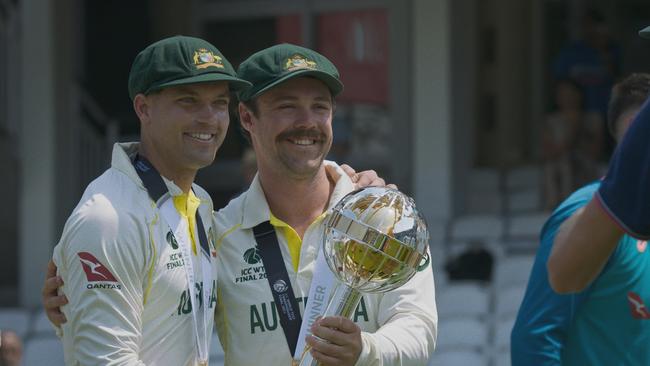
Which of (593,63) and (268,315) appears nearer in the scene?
(268,315)

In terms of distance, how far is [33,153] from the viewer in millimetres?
10617

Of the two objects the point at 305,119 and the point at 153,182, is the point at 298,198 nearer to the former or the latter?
the point at 305,119

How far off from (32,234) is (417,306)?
7392 mm

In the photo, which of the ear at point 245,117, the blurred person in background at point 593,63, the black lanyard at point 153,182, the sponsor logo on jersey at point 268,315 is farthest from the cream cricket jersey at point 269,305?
the blurred person in background at point 593,63

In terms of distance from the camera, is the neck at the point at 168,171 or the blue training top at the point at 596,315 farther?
the blue training top at the point at 596,315

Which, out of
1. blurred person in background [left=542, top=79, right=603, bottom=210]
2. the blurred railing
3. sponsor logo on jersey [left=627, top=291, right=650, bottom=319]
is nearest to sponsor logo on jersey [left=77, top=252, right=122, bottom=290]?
sponsor logo on jersey [left=627, top=291, right=650, bottom=319]

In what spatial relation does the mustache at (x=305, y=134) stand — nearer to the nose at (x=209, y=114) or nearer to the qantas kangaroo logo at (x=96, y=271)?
the nose at (x=209, y=114)

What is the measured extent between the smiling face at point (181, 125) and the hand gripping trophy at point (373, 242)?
57 centimetres

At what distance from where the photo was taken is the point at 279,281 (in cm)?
366

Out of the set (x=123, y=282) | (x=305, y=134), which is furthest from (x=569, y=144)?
(x=123, y=282)

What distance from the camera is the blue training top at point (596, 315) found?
149 inches

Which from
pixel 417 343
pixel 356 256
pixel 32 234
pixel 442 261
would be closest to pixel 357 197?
pixel 356 256

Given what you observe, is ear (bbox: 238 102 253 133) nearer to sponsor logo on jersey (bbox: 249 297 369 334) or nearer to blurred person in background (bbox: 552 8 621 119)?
sponsor logo on jersey (bbox: 249 297 369 334)

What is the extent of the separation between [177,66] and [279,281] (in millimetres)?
621
